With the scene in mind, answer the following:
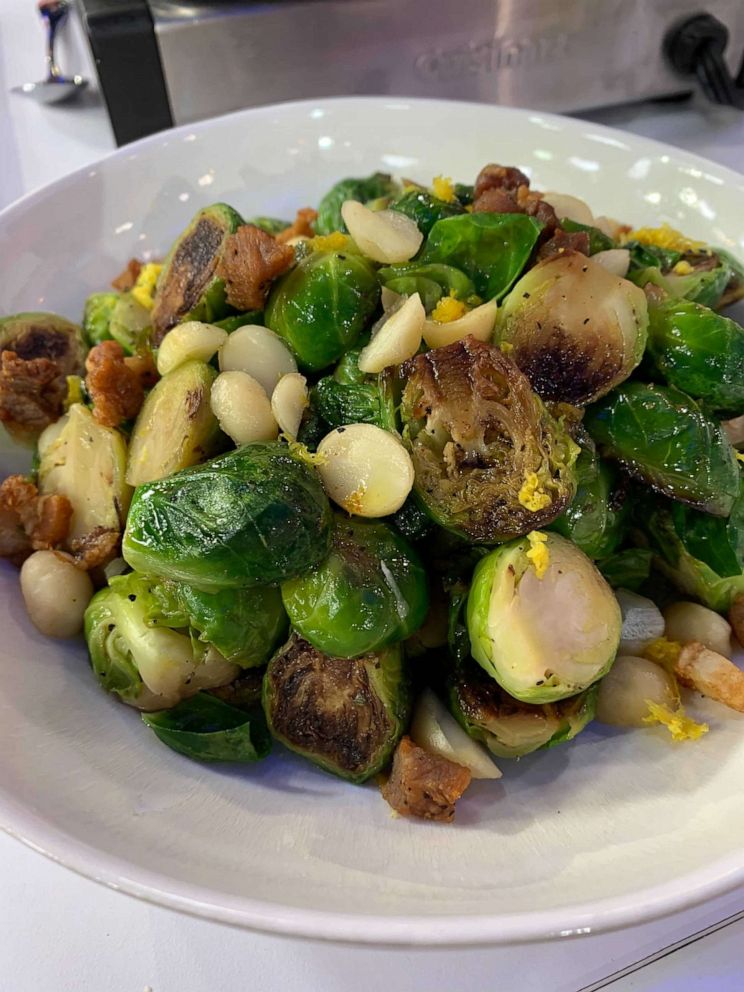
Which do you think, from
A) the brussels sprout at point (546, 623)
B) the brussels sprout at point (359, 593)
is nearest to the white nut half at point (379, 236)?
the brussels sprout at point (359, 593)

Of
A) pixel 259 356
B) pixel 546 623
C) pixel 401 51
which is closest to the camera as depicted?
pixel 546 623

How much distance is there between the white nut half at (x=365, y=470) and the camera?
1.47 metres

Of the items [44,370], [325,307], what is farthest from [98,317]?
[325,307]

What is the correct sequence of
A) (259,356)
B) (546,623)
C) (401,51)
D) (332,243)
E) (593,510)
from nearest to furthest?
(546,623) → (593,510) → (259,356) → (332,243) → (401,51)

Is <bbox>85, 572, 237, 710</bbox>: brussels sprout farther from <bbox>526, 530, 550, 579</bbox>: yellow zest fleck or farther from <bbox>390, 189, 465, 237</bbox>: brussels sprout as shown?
<bbox>390, 189, 465, 237</bbox>: brussels sprout

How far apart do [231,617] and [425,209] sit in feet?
3.53

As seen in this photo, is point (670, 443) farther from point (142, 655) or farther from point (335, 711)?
point (142, 655)

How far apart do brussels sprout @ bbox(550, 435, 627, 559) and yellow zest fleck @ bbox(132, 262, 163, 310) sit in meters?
1.24

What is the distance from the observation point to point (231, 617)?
1495 mm

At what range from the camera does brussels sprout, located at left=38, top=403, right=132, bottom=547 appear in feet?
5.62

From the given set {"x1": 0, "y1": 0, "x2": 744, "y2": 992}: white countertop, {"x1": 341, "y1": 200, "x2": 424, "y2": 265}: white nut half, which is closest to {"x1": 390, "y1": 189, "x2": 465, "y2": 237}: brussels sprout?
{"x1": 341, "y1": 200, "x2": 424, "y2": 265}: white nut half

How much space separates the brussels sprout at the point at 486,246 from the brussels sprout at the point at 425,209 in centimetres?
9

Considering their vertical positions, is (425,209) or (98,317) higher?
(425,209)

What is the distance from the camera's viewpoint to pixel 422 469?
1467 millimetres
